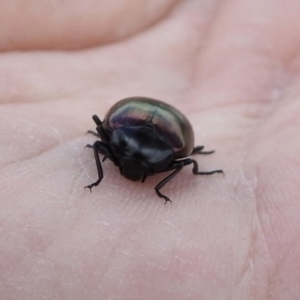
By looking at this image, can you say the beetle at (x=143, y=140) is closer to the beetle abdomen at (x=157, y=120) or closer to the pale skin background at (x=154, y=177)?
the beetle abdomen at (x=157, y=120)

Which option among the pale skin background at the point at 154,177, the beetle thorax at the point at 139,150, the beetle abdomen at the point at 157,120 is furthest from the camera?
the beetle abdomen at the point at 157,120

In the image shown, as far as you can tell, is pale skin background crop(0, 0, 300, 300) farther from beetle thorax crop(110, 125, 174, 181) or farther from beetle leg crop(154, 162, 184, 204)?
beetle thorax crop(110, 125, 174, 181)

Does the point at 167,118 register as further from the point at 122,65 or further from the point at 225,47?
the point at 225,47

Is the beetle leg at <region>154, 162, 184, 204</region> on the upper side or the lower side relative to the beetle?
lower


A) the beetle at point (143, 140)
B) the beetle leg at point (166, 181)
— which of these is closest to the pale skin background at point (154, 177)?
the beetle leg at point (166, 181)

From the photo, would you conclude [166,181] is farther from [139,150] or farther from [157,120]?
[157,120]

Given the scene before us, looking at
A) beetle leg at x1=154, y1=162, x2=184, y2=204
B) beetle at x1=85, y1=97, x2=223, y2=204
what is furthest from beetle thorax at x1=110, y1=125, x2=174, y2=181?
beetle leg at x1=154, y1=162, x2=184, y2=204
